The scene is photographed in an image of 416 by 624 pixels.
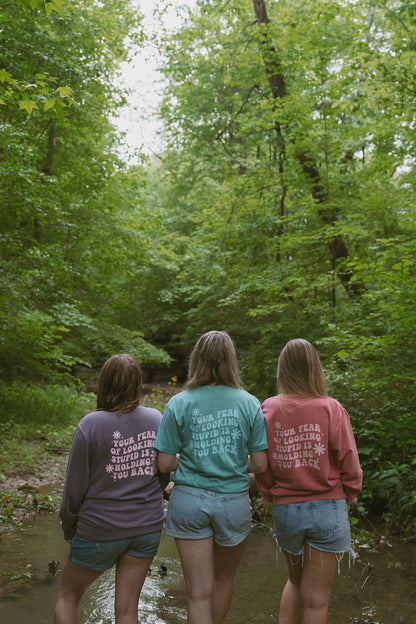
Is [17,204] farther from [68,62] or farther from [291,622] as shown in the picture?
[291,622]

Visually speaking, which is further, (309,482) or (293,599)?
(293,599)

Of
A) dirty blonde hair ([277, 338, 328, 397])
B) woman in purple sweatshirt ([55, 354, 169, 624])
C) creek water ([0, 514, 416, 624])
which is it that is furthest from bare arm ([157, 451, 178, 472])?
creek water ([0, 514, 416, 624])

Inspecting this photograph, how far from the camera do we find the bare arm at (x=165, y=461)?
8.76ft

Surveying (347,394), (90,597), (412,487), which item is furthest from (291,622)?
(347,394)

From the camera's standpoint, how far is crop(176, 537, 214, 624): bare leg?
2.55 meters

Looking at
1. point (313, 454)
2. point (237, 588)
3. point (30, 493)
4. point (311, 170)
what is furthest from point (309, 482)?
point (311, 170)

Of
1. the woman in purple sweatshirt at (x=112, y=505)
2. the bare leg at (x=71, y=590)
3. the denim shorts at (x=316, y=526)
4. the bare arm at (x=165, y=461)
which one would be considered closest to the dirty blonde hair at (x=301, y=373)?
the denim shorts at (x=316, y=526)

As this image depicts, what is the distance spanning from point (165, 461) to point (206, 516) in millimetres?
360

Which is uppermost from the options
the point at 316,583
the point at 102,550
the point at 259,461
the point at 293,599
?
the point at 259,461

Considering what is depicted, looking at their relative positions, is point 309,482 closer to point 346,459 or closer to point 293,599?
point 346,459

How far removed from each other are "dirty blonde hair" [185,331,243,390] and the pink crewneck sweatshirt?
358mm

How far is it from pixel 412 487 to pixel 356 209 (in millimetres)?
5316

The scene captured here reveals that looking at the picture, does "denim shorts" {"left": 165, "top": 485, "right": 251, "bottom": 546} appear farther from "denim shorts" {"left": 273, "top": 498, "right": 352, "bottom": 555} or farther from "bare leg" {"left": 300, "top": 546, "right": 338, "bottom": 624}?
"bare leg" {"left": 300, "top": 546, "right": 338, "bottom": 624}

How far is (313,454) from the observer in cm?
266
